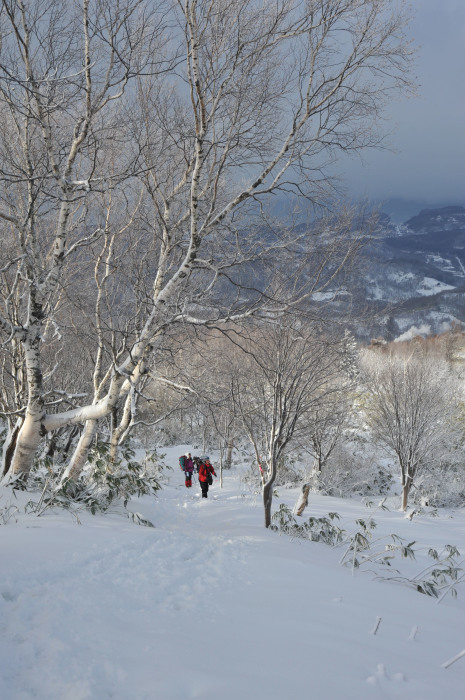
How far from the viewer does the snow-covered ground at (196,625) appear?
1.62 metres

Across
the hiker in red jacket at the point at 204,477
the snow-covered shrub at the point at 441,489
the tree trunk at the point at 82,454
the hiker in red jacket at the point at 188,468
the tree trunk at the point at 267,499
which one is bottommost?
the snow-covered shrub at the point at 441,489

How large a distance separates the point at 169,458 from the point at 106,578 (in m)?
18.1

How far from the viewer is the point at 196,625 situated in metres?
2.17

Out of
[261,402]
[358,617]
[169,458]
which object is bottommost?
[169,458]

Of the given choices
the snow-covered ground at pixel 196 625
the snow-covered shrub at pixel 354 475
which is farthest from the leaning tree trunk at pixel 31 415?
the snow-covered shrub at pixel 354 475

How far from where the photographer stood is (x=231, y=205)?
4.34m

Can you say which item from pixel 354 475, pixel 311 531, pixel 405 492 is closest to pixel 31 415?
pixel 311 531

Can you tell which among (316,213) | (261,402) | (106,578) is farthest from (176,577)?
(316,213)

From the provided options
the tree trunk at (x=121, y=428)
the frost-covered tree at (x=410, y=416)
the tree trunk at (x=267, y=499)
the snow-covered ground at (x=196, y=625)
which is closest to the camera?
the snow-covered ground at (x=196, y=625)

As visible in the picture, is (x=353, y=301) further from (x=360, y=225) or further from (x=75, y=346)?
(x=75, y=346)

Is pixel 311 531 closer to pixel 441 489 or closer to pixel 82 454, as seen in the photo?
pixel 82 454

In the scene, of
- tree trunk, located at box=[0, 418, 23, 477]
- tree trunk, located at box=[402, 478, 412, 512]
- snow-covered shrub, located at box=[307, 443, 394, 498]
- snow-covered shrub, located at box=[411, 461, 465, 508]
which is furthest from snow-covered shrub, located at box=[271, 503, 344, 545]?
snow-covered shrub, located at box=[411, 461, 465, 508]

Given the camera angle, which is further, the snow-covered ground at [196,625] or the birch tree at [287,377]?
the birch tree at [287,377]

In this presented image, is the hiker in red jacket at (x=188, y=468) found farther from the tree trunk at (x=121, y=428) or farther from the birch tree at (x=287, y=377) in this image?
the birch tree at (x=287, y=377)
